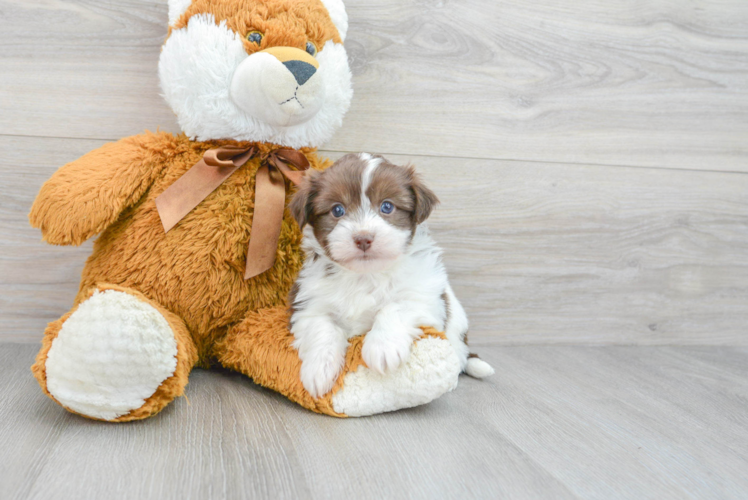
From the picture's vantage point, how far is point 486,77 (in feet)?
6.10

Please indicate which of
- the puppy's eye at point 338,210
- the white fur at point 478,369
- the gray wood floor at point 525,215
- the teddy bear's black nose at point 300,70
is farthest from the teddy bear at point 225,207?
the white fur at point 478,369

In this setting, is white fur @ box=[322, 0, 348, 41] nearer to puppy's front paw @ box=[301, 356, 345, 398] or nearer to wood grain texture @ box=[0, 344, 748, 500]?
puppy's front paw @ box=[301, 356, 345, 398]

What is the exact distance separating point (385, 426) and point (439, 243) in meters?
0.82

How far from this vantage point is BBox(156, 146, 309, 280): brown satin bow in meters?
1.40

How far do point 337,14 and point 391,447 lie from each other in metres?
1.14

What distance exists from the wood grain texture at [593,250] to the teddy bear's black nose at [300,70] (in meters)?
0.48

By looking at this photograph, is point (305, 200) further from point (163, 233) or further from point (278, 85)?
point (163, 233)

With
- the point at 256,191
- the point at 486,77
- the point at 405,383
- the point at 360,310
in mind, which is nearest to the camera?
the point at 405,383

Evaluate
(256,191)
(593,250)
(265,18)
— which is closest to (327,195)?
(256,191)

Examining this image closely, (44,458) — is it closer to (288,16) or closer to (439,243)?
(288,16)

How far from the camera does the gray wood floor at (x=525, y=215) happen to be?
1.18m

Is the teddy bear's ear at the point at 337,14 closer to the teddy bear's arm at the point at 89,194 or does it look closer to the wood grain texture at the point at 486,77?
the wood grain texture at the point at 486,77

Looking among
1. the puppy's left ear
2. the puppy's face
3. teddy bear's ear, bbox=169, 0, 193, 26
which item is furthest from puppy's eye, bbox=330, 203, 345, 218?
teddy bear's ear, bbox=169, 0, 193, 26

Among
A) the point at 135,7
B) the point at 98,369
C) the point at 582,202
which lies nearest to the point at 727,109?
the point at 582,202
